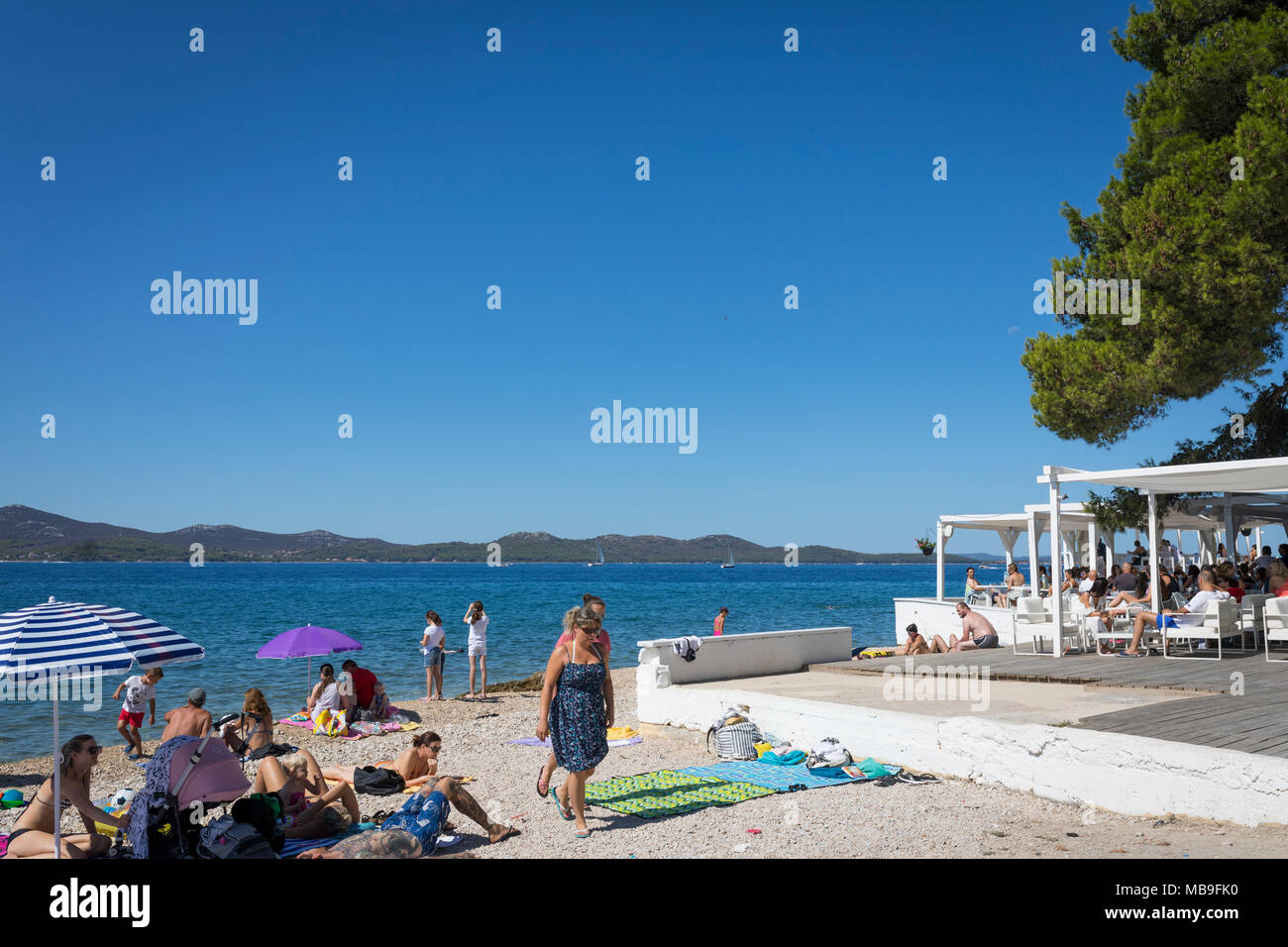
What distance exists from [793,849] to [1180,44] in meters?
15.1

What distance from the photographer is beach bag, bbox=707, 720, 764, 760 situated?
28.5 feet

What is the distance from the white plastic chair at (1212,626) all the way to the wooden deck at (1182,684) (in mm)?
320

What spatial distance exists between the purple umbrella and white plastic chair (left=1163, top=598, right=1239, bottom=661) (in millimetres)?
10782

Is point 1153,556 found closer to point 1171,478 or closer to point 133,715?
point 1171,478

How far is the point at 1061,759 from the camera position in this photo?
6594 mm

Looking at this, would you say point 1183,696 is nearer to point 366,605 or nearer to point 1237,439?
point 1237,439

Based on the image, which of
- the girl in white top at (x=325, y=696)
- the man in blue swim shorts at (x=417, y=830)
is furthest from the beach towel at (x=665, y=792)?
the girl in white top at (x=325, y=696)

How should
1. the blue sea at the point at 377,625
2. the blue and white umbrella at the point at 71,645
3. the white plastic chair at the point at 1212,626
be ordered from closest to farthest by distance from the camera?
the blue and white umbrella at the point at 71,645 < the white plastic chair at the point at 1212,626 < the blue sea at the point at 377,625

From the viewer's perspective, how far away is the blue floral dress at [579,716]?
6012 mm

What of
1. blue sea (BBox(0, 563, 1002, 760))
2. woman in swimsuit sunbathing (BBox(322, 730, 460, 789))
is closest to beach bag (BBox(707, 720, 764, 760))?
woman in swimsuit sunbathing (BBox(322, 730, 460, 789))

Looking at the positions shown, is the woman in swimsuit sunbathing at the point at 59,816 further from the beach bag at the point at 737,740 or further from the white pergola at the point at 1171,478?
the white pergola at the point at 1171,478

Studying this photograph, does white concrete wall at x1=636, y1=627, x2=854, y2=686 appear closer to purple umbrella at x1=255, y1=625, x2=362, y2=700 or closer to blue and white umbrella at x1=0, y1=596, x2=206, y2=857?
purple umbrella at x1=255, y1=625, x2=362, y2=700

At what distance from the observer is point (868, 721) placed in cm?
811
